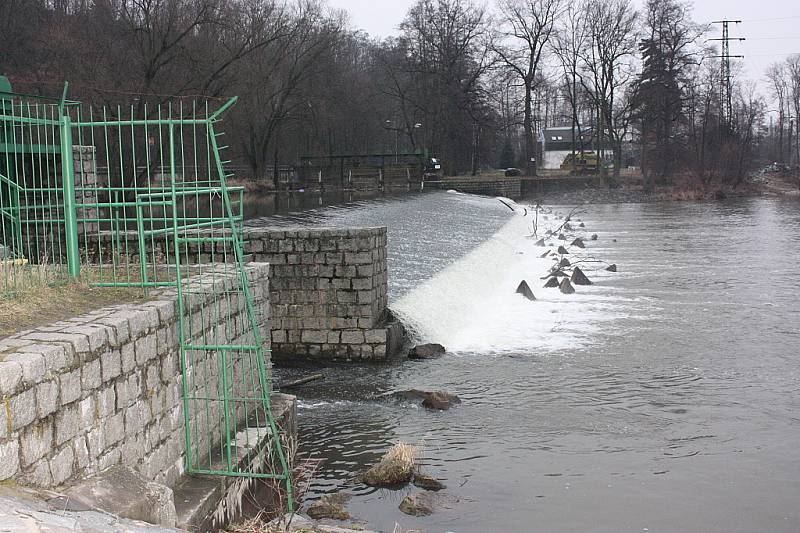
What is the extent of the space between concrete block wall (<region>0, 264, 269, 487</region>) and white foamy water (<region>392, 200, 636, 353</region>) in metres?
8.30

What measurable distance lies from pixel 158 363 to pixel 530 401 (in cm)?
645

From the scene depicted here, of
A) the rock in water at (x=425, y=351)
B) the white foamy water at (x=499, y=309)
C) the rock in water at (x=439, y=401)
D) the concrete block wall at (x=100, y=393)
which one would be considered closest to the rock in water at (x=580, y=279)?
the white foamy water at (x=499, y=309)

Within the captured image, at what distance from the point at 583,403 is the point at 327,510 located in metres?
4.70

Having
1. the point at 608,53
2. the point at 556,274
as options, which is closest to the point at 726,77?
the point at 608,53

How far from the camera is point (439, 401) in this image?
435 inches

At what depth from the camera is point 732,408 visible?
11.2 meters

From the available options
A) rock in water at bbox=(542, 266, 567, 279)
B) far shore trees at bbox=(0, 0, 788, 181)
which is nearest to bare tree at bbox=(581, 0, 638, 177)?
far shore trees at bbox=(0, 0, 788, 181)

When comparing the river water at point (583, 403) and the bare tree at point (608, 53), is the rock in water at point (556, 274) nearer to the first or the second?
the river water at point (583, 403)

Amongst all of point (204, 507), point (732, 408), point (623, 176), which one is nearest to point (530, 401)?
point (732, 408)

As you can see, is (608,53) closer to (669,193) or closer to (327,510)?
(669,193)

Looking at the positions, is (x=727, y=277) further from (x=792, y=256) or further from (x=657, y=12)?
(x=657, y=12)

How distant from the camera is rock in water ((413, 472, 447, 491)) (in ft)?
28.0

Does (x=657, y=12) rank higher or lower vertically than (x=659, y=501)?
higher

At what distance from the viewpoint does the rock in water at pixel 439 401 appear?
11031 mm
